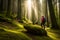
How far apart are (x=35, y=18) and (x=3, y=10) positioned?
168 inches

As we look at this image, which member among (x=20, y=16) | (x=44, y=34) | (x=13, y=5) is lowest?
(x=44, y=34)

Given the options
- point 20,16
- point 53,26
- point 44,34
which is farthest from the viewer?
point 20,16

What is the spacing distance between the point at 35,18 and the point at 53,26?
3.60m

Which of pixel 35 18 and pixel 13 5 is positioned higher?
pixel 13 5

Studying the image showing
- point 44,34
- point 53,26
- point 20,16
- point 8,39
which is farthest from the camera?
point 20,16

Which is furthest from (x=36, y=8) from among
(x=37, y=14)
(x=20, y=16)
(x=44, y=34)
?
(x=44, y=34)

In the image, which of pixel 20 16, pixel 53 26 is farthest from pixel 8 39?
pixel 20 16

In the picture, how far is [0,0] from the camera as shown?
20.5 meters

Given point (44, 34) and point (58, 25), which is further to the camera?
point (58, 25)

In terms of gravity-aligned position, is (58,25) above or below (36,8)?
below

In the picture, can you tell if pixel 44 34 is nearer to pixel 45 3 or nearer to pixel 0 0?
pixel 45 3

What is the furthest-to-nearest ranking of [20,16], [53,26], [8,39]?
[20,16] → [53,26] → [8,39]

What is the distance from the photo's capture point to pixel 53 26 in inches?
689

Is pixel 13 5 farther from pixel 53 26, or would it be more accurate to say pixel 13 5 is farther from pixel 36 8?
pixel 53 26
